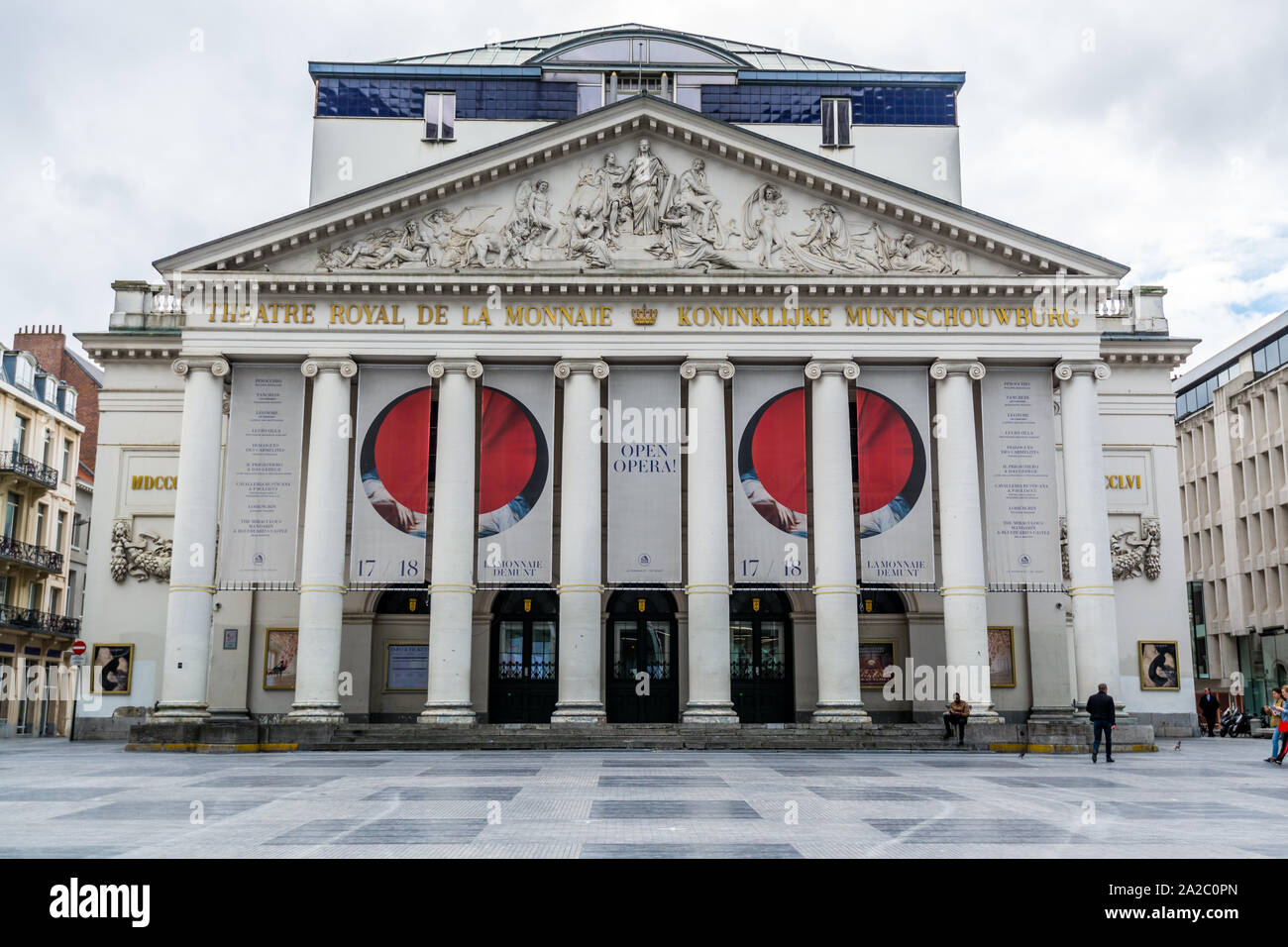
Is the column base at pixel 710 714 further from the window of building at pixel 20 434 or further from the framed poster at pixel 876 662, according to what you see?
the window of building at pixel 20 434

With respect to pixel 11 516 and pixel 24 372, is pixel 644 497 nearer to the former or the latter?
pixel 11 516

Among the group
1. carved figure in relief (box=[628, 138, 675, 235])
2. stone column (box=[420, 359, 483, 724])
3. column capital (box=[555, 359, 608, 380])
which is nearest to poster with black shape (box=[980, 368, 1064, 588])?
carved figure in relief (box=[628, 138, 675, 235])

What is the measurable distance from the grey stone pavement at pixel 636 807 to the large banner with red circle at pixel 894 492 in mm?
7147

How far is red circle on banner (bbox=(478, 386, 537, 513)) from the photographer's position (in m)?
32.6

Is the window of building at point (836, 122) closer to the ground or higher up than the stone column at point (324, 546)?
higher up

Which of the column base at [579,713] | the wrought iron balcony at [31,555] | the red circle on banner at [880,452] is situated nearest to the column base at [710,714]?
the column base at [579,713]

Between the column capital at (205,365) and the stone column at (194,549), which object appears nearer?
the stone column at (194,549)

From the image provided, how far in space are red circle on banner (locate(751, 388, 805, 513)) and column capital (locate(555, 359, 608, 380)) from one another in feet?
15.0

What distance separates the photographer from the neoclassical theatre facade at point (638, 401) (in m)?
32.3

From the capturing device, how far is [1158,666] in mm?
37656

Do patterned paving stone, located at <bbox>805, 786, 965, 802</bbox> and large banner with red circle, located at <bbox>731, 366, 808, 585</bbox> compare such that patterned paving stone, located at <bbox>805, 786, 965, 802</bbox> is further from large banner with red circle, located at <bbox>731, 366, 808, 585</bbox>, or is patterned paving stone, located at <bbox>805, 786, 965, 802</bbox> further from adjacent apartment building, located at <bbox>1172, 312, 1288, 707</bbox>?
adjacent apartment building, located at <bbox>1172, 312, 1288, 707</bbox>
